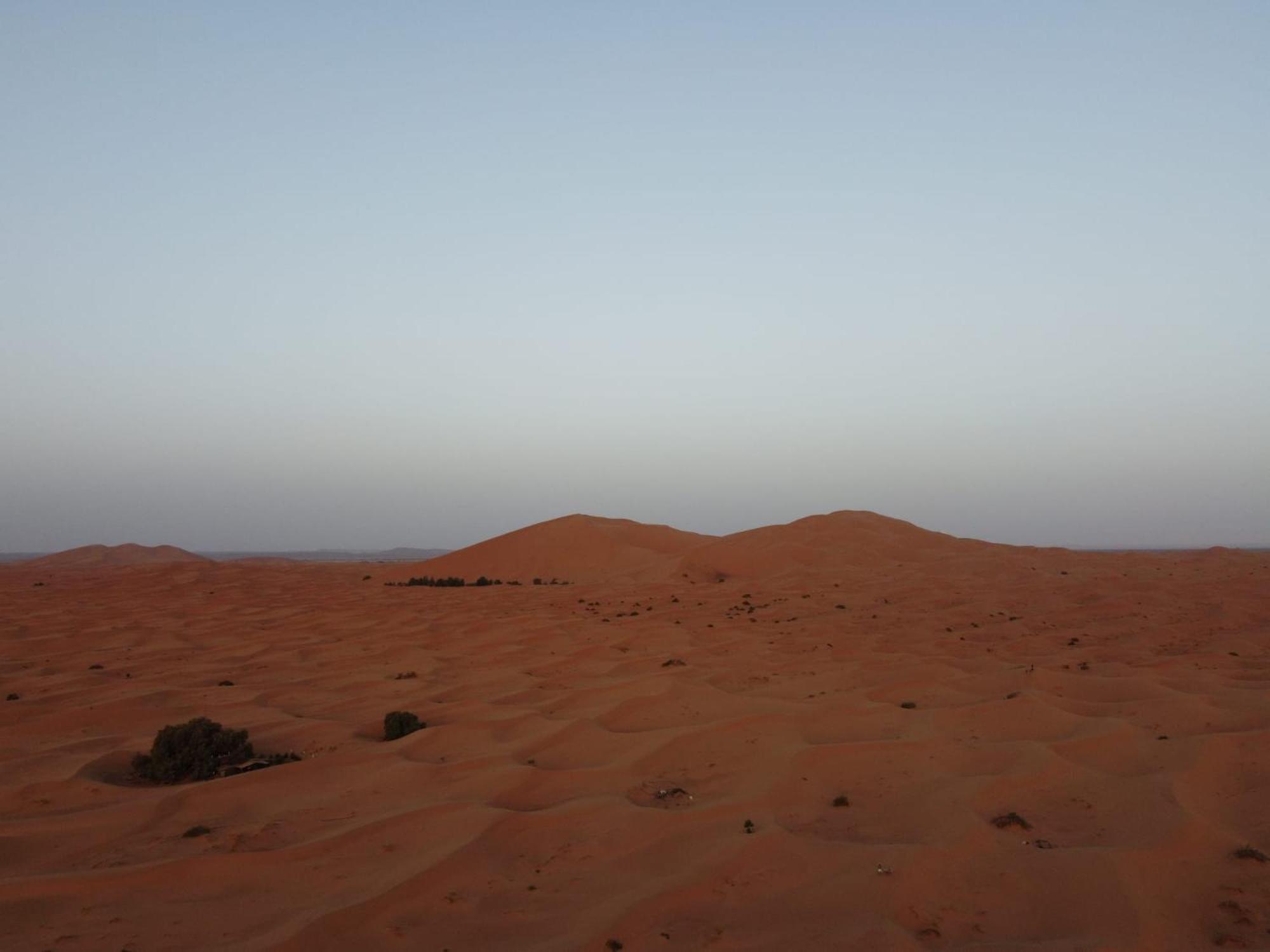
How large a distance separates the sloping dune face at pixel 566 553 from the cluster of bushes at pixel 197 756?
1669cm

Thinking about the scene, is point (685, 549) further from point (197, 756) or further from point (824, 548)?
point (197, 756)

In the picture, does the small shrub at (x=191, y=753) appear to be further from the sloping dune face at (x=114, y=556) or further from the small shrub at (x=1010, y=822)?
the sloping dune face at (x=114, y=556)

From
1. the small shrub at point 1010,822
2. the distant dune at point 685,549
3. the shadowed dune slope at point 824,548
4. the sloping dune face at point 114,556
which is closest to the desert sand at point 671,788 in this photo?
the small shrub at point 1010,822

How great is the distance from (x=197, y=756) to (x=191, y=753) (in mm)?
42

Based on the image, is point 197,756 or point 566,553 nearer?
point 197,756

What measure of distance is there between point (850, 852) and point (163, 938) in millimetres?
2568

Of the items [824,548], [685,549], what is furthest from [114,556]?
[824,548]

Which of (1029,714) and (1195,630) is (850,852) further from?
(1195,630)

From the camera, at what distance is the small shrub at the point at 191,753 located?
489 cm

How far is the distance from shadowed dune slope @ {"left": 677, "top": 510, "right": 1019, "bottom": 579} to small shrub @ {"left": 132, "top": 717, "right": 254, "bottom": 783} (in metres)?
11.7

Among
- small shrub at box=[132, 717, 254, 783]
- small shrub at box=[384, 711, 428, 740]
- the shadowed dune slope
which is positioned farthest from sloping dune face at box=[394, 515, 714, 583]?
small shrub at box=[132, 717, 254, 783]

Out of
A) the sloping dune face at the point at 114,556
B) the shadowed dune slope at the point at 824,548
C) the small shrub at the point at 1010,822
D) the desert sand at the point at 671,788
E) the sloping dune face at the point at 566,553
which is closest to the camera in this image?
the desert sand at the point at 671,788

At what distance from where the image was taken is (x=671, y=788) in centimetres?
438

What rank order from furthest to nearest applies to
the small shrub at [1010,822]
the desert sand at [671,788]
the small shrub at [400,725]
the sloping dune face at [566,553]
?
the sloping dune face at [566,553] < the small shrub at [400,725] < the small shrub at [1010,822] < the desert sand at [671,788]
